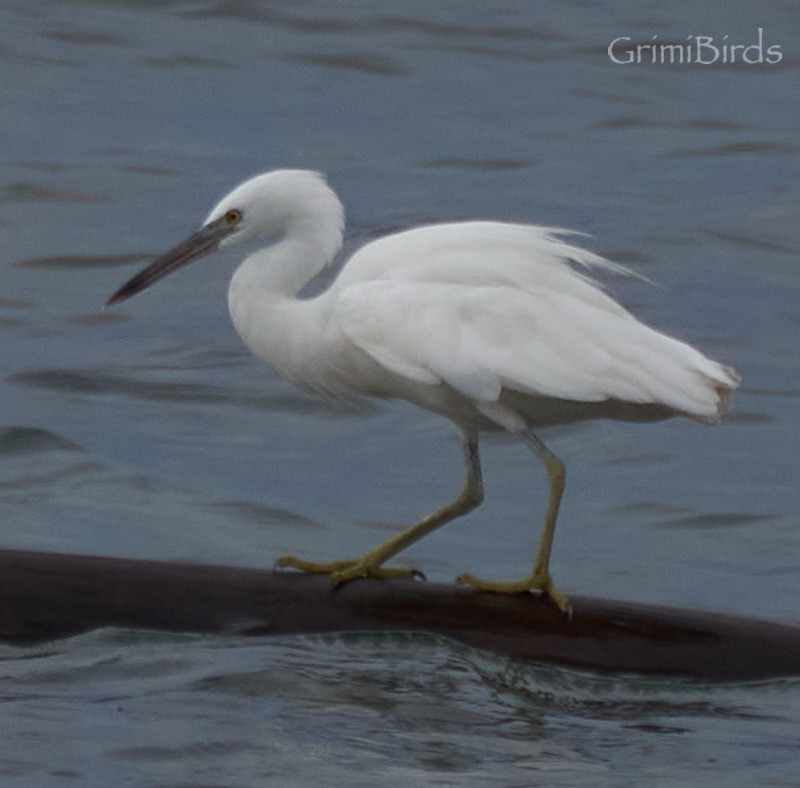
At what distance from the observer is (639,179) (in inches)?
730

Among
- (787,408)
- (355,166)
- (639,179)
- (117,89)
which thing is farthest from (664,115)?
(787,408)

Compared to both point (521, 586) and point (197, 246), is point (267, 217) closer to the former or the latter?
point (197, 246)

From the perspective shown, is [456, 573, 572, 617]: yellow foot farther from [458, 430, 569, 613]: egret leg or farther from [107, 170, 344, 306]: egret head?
[107, 170, 344, 306]: egret head

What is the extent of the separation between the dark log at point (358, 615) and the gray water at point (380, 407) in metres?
0.10

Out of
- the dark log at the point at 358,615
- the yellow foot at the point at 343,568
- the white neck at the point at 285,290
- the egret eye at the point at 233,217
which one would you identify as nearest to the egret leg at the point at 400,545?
the yellow foot at the point at 343,568

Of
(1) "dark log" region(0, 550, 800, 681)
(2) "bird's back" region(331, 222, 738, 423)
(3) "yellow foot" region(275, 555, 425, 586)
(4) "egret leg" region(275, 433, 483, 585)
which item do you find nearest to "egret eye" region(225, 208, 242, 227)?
(2) "bird's back" region(331, 222, 738, 423)

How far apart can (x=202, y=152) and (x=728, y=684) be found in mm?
13625

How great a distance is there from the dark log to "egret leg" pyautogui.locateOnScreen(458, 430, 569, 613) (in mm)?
102

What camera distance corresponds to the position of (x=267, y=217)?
6.37 metres

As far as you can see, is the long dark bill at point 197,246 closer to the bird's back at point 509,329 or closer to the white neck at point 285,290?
the white neck at point 285,290

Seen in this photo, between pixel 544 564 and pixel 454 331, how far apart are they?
66 centimetres

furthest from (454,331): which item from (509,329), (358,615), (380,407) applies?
(380,407)

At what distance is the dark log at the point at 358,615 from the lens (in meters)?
5.54

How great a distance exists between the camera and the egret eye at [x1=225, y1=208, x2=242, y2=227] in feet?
20.9
